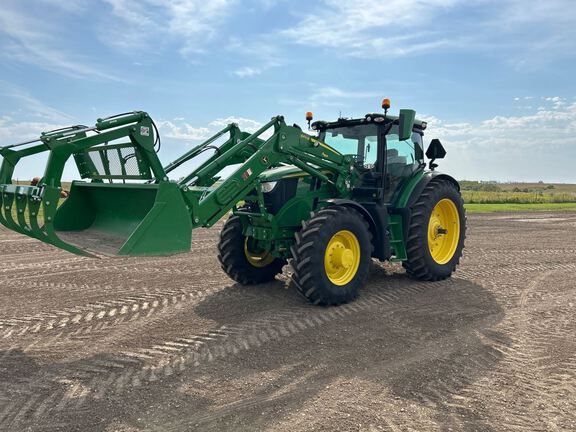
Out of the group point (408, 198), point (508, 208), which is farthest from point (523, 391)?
point (508, 208)

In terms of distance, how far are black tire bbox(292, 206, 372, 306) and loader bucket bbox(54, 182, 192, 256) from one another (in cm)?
146

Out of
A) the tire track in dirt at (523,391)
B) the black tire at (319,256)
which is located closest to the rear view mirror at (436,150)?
the black tire at (319,256)

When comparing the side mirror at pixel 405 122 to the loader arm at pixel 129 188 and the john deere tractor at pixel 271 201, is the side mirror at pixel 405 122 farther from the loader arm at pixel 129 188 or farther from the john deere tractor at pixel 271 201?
the loader arm at pixel 129 188

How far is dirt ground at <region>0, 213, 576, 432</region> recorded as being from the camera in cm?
350

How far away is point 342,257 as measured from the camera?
6.18m

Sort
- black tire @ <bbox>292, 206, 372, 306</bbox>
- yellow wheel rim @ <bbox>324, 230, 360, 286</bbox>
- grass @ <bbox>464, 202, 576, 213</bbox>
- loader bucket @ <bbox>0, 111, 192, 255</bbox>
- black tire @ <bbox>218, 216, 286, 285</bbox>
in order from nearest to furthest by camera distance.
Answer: loader bucket @ <bbox>0, 111, 192, 255</bbox>, black tire @ <bbox>292, 206, 372, 306</bbox>, yellow wheel rim @ <bbox>324, 230, 360, 286</bbox>, black tire @ <bbox>218, 216, 286, 285</bbox>, grass @ <bbox>464, 202, 576, 213</bbox>

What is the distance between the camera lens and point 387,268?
8633mm

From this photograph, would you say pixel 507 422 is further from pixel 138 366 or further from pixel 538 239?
pixel 538 239

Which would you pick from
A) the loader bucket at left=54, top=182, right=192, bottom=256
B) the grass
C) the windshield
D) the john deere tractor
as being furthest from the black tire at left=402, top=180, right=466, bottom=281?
the grass

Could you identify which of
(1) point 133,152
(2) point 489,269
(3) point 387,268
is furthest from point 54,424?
(2) point 489,269

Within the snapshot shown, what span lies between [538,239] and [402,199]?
7.97 m

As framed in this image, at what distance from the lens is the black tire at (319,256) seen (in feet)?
19.2

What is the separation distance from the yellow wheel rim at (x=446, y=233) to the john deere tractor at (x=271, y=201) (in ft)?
0.06

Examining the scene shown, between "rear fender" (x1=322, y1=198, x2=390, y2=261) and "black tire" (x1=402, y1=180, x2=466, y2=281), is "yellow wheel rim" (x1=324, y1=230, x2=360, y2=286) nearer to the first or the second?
"rear fender" (x1=322, y1=198, x2=390, y2=261)
